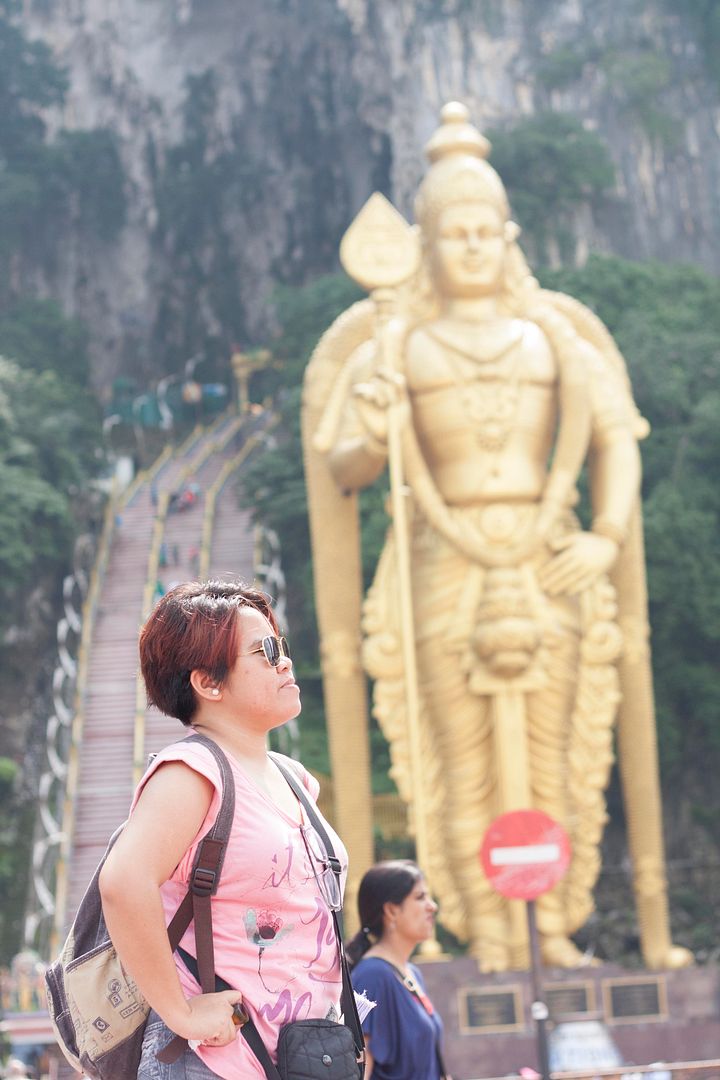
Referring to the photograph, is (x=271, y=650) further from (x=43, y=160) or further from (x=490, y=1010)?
(x=43, y=160)

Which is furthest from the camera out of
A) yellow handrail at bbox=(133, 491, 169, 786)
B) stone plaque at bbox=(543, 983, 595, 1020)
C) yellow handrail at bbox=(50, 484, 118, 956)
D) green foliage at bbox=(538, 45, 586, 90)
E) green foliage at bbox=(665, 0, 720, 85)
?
green foliage at bbox=(538, 45, 586, 90)

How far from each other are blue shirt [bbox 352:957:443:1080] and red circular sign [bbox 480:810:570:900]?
383cm

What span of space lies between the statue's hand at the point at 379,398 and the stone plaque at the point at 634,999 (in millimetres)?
2855

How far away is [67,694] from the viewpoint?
1625 centimetres

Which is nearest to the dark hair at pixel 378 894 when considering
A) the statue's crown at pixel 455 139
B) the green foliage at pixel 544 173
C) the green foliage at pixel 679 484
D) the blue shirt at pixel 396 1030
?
the blue shirt at pixel 396 1030

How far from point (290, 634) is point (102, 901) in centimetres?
1560

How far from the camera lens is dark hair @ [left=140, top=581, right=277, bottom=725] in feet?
7.25

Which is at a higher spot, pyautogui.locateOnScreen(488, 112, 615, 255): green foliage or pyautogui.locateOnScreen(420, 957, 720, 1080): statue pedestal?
pyautogui.locateOnScreen(488, 112, 615, 255): green foliage

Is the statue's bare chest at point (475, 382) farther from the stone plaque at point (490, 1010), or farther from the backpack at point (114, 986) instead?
the backpack at point (114, 986)

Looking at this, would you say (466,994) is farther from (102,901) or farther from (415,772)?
(102,901)

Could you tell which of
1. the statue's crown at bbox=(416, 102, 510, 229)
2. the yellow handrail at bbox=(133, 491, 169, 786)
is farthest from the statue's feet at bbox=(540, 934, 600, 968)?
the statue's crown at bbox=(416, 102, 510, 229)

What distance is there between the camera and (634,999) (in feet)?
27.7

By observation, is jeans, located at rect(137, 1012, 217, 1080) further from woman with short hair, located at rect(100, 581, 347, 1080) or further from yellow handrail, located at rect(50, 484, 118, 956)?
yellow handrail, located at rect(50, 484, 118, 956)

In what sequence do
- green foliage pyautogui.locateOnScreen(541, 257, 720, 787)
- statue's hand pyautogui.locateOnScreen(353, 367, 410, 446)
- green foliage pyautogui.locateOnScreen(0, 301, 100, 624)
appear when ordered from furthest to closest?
green foliage pyautogui.locateOnScreen(0, 301, 100, 624)
green foliage pyautogui.locateOnScreen(541, 257, 720, 787)
statue's hand pyautogui.locateOnScreen(353, 367, 410, 446)
